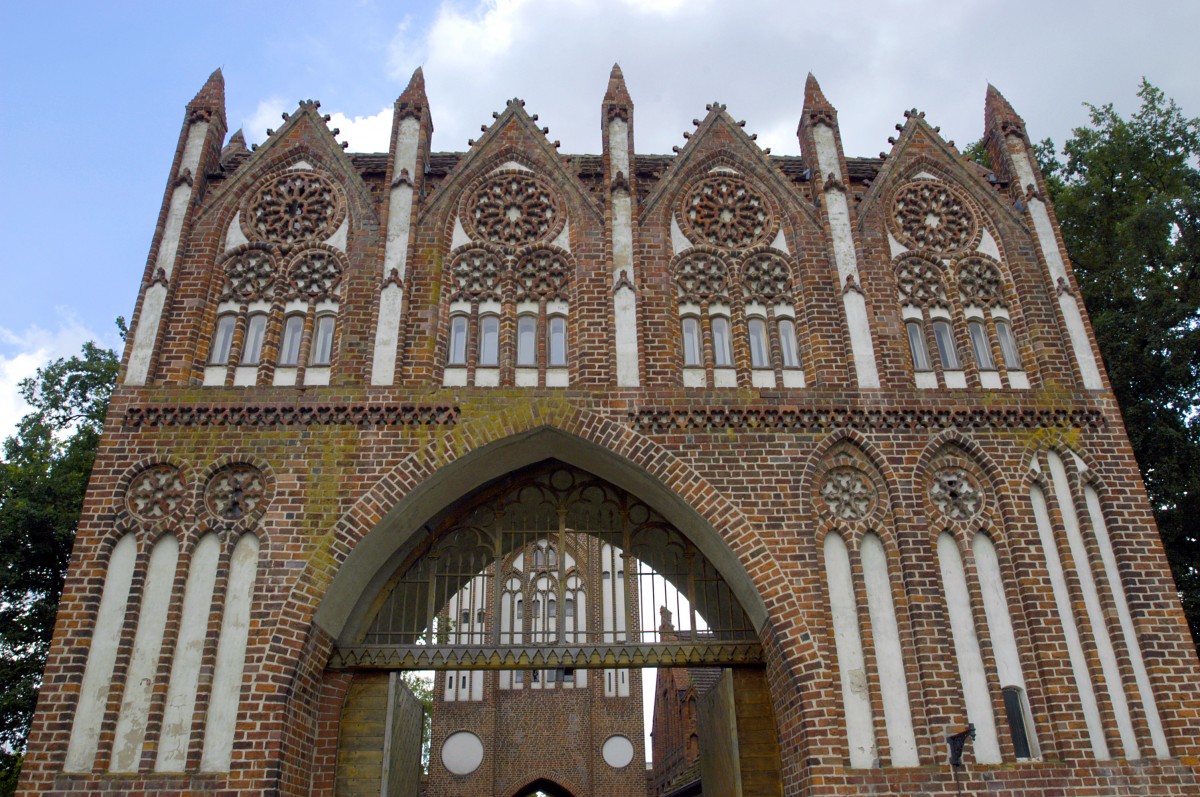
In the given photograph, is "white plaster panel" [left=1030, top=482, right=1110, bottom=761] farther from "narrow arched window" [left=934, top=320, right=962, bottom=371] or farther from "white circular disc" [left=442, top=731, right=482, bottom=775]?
"white circular disc" [left=442, top=731, right=482, bottom=775]

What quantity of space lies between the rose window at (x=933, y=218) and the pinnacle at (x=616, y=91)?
4.34 metres

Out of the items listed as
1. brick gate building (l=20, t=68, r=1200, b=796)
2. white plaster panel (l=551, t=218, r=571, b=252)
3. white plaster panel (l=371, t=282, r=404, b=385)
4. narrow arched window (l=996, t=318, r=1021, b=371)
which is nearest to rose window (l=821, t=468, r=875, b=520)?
brick gate building (l=20, t=68, r=1200, b=796)

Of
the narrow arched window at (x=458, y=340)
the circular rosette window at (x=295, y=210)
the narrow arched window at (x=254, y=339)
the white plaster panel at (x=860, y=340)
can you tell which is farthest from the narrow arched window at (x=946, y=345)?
the narrow arched window at (x=254, y=339)

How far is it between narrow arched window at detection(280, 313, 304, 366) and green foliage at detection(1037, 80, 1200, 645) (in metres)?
13.5

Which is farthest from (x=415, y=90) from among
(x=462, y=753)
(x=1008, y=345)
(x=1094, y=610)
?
(x=462, y=753)

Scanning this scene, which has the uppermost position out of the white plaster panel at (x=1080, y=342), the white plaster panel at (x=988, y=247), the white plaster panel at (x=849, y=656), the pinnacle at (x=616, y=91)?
the pinnacle at (x=616, y=91)

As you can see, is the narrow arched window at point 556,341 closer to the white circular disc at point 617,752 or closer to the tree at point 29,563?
the tree at point 29,563

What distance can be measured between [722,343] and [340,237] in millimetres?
5533

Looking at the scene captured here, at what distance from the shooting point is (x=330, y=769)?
1041 cm

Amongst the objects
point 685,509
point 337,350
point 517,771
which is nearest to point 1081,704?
point 685,509

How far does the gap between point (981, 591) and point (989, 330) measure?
378 centimetres

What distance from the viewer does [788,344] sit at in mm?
12203

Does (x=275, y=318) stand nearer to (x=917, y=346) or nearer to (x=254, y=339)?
(x=254, y=339)

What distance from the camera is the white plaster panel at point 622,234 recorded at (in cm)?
1248
